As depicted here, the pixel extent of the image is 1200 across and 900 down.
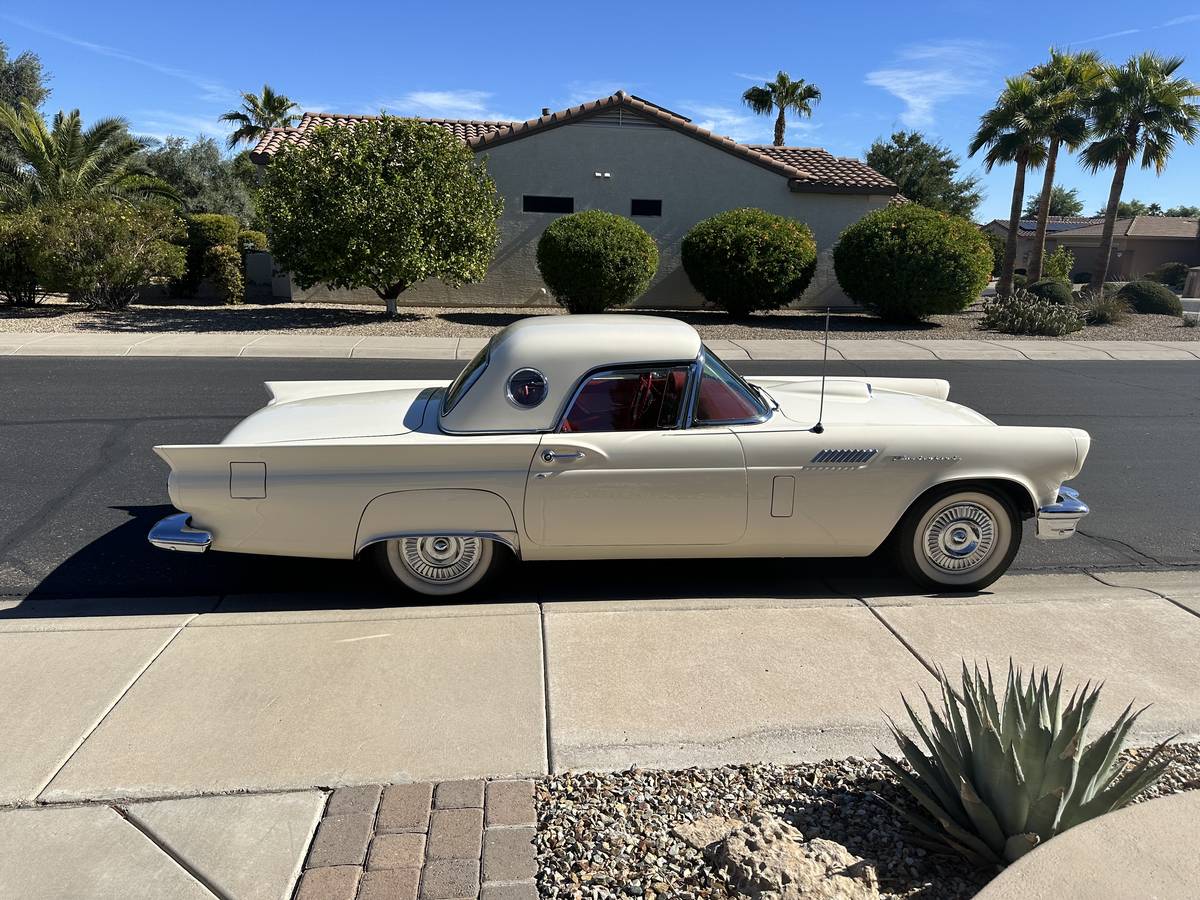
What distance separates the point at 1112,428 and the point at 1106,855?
8.36 metres

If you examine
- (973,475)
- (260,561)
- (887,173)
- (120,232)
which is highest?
(887,173)

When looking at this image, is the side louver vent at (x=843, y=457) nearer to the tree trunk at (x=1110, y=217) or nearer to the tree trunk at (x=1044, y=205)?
the tree trunk at (x=1110, y=217)

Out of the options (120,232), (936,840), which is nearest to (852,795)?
(936,840)

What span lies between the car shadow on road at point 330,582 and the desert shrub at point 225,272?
16624 millimetres

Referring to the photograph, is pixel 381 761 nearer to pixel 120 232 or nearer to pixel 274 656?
pixel 274 656

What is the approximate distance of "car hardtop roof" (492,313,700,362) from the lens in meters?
4.79

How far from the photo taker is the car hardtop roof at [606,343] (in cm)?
479

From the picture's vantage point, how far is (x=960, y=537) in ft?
16.5

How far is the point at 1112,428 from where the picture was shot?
9.76 meters

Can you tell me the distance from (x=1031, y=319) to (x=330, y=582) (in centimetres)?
1671

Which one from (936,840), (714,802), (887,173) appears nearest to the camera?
(936,840)

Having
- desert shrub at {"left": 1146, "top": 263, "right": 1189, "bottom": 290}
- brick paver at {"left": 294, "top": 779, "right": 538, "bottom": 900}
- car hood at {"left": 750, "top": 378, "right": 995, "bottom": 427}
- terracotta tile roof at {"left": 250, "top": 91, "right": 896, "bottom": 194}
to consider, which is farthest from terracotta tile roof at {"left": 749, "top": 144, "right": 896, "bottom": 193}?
desert shrub at {"left": 1146, "top": 263, "right": 1189, "bottom": 290}

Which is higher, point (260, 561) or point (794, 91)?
point (794, 91)

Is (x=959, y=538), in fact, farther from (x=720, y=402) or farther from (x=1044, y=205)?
(x=1044, y=205)
